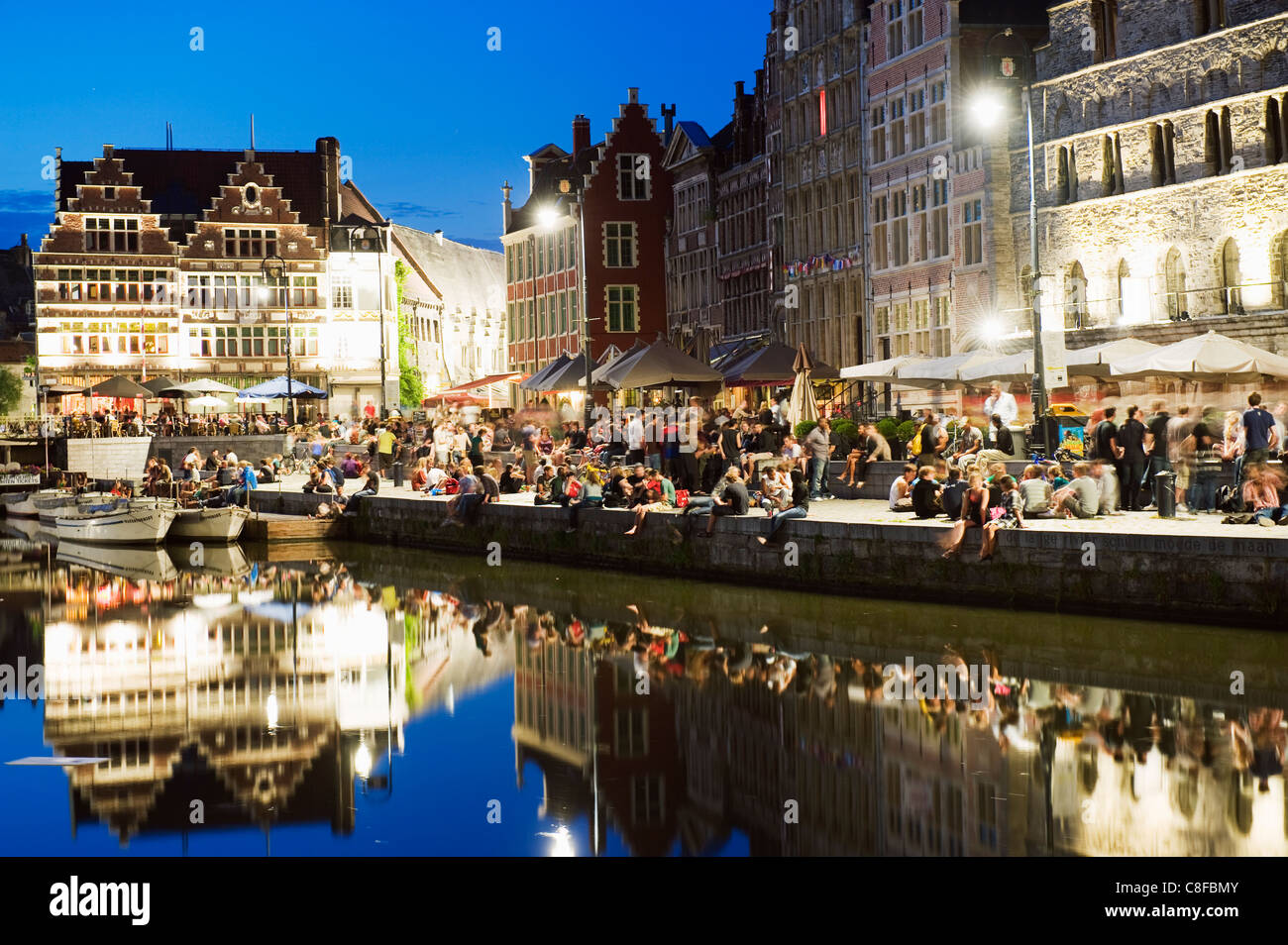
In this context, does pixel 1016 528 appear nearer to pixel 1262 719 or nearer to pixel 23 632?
pixel 1262 719

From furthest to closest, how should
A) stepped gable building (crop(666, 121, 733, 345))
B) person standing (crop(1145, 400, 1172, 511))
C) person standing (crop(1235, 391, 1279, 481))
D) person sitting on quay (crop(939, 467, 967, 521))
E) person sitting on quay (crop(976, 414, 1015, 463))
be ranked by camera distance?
stepped gable building (crop(666, 121, 733, 345)) → person sitting on quay (crop(976, 414, 1015, 463)) → person standing (crop(1145, 400, 1172, 511)) → person sitting on quay (crop(939, 467, 967, 521)) → person standing (crop(1235, 391, 1279, 481))

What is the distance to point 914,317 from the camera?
138 feet

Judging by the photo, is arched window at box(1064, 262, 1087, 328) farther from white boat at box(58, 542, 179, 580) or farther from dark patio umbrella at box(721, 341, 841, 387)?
white boat at box(58, 542, 179, 580)

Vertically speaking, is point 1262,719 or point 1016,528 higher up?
point 1016,528

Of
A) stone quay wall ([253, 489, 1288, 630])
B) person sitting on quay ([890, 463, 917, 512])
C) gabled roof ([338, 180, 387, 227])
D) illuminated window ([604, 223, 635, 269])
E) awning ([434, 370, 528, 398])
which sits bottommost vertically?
stone quay wall ([253, 489, 1288, 630])

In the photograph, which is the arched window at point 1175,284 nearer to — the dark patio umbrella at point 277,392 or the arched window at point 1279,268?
the arched window at point 1279,268

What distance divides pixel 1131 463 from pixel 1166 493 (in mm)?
1532

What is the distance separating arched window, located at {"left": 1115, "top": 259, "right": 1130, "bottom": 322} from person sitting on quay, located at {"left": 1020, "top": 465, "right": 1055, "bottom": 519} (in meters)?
14.6

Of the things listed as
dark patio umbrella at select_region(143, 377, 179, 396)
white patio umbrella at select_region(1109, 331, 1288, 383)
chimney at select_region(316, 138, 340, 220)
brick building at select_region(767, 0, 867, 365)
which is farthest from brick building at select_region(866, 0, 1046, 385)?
chimney at select_region(316, 138, 340, 220)

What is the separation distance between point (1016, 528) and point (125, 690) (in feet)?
32.4

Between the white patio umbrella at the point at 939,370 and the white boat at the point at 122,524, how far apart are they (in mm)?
15886

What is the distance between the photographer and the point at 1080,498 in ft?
68.3

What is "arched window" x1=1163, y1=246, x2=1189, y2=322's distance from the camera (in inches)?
1300
